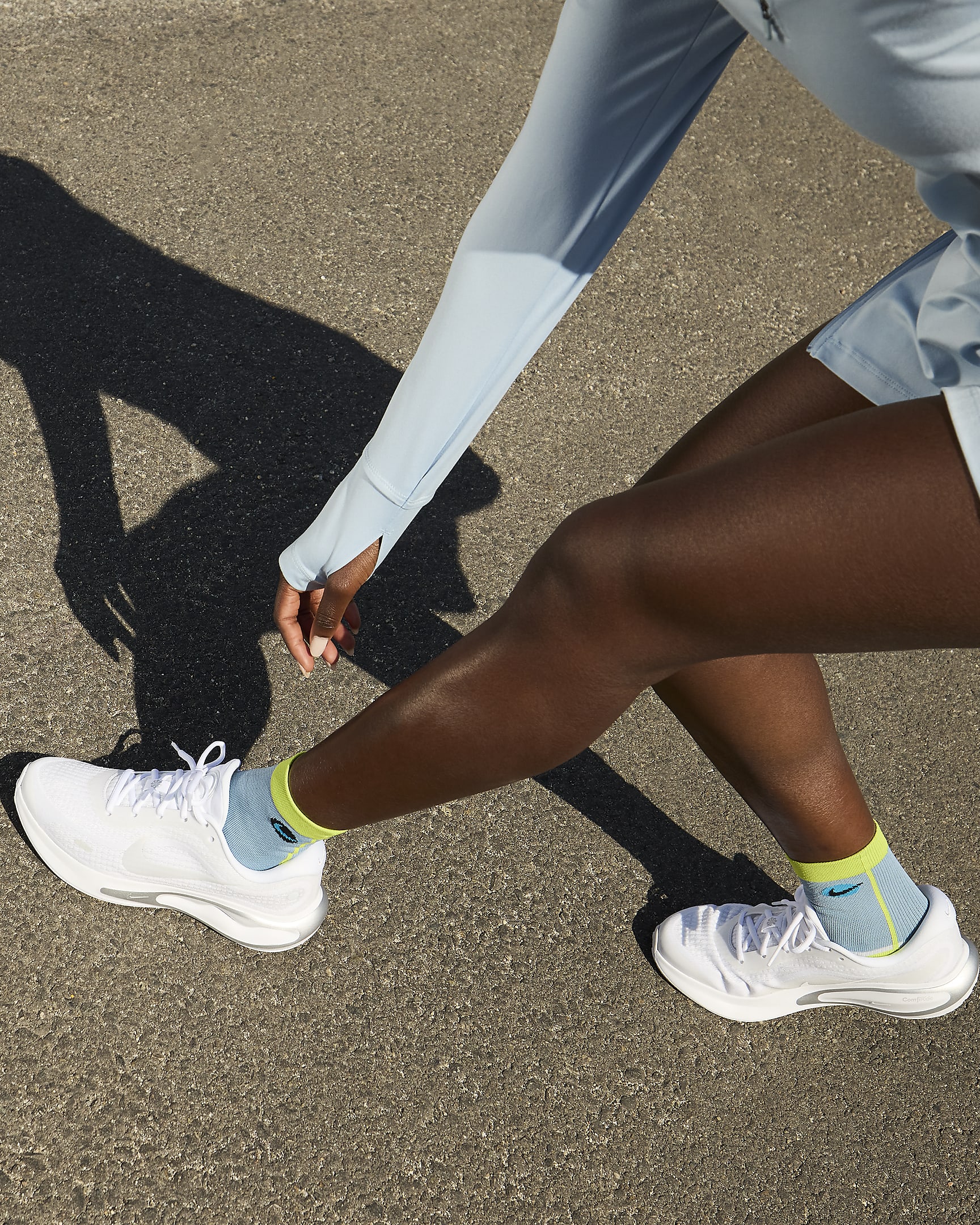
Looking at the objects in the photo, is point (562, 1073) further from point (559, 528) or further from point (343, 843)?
point (559, 528)

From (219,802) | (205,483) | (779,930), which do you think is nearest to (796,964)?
(779,930)

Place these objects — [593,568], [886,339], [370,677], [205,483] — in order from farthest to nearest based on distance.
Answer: [205,483]
[370,677]
[886,339]
[593,568]

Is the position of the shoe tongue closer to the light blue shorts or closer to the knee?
the knee

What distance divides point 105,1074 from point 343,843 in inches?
21.1

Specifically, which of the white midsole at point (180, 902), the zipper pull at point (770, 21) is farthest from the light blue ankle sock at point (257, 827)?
the zipper pull at point (770, 21)

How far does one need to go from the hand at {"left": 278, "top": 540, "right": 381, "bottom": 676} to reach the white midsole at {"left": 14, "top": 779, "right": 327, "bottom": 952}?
43 cm

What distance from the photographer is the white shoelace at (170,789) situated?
176cm

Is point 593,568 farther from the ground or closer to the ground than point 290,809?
farther from the ground

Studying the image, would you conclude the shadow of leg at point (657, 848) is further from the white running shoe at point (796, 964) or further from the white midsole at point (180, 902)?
the white midsole at point (180, 902)

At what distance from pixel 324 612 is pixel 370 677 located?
0.61 metres

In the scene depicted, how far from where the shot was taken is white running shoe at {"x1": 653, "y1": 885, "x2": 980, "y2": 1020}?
5.85 ft

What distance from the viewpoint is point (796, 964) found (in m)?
1.84

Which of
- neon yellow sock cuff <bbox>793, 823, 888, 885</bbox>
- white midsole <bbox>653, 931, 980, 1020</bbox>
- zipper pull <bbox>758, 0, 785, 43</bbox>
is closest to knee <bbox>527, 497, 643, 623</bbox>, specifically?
zipper pull <bbox>758, 0, 785, 43</bbox>

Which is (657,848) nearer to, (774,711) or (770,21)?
(774,711)
